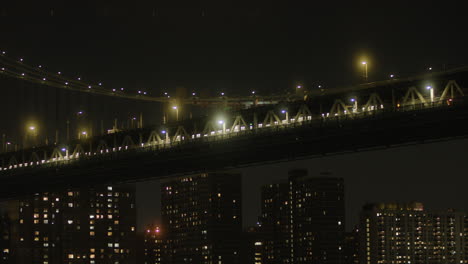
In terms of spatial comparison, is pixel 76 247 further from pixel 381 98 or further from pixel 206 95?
pixel 381 98

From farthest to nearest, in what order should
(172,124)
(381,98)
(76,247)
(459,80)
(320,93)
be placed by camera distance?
(76,247)
(172,124)
(320,93)
(381,98)
(459,80)

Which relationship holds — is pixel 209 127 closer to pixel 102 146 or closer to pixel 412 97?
pixel 102 146

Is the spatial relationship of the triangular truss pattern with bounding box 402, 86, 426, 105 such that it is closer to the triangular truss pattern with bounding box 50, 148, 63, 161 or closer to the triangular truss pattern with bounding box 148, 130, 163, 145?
the triangular truss pattern with bounding box 148, 130, 163, 145

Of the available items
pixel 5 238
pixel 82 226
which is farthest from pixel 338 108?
pixel 82 226

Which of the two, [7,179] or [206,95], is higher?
[206,95]

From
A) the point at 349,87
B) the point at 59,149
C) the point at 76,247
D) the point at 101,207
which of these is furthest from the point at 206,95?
the point at 101,207

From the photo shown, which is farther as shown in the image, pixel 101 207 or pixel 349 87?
pixel 101 207
